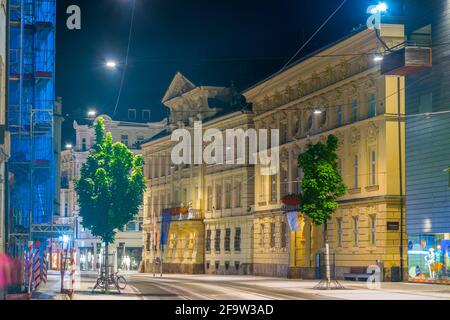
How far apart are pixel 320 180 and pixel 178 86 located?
48390mm

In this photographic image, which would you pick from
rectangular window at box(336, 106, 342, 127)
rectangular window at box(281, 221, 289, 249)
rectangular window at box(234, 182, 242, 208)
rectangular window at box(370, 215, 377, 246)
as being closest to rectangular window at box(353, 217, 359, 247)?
rectangular window at box(370, 215, 377, 246)

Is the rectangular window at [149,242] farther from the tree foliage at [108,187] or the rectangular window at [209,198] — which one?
the tree foliage at [108,187]

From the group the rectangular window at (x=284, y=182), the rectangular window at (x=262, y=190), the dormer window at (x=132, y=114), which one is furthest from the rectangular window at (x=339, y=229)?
the dormer window at (x=132, y=114)

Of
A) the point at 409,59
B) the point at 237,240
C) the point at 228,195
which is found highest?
the point at 409,59

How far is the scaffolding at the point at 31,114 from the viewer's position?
172 feet

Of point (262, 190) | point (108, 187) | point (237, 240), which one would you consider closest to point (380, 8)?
point (108, 187)

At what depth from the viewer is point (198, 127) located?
299 ft

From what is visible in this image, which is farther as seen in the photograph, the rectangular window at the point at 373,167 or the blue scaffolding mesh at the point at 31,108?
the rectangular window at the point at 373,167

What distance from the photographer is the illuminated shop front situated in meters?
51.0

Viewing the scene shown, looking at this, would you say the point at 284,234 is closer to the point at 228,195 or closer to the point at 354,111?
the point at 354,111

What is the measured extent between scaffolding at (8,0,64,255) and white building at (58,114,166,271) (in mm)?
52018

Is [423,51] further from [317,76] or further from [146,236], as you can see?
[146,236]

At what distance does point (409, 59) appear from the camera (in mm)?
50844

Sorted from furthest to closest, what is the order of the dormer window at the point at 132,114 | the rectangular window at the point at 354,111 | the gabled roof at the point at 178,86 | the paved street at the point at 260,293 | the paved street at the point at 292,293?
the dormer window at the point at 132,114
the gabled roof at the point at 178,86
the rectangular window at the point at 354,111
the paved street at the point at 292,293
the paved street at the point at 260,293
